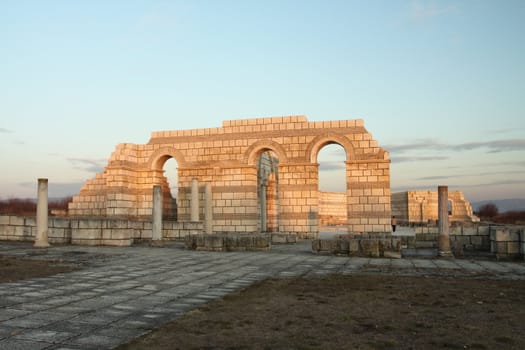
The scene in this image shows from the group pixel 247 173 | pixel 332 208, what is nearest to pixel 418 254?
pixel 247 173

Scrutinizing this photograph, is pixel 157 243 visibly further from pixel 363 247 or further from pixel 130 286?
pixel 130 286

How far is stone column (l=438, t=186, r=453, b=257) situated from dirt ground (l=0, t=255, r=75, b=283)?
9.58 metres

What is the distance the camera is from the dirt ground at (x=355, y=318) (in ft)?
13.4

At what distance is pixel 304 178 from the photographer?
21734mm

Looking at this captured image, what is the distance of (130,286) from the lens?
708 cm

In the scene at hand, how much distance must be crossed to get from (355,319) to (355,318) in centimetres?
5

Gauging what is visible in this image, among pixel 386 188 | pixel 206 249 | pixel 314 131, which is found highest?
pixel 314 131

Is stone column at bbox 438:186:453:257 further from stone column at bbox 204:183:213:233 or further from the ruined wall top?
stone column at bbox 204:183:213:233

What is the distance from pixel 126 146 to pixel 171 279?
55.7ft

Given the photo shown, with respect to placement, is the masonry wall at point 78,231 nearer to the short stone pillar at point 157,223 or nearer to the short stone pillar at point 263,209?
the short stone pillar at point 157,223

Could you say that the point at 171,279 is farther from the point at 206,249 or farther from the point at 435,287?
the point at 206,249

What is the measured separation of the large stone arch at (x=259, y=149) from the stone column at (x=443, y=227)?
999cm

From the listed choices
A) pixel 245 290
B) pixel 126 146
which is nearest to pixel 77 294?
pixel 245 290

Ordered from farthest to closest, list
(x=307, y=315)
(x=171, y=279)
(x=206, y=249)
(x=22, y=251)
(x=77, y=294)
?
(x=206, y=249) < (x=22, y=251) < (x=171, y=279) < (x=77, y=294) < (x=307, y=315)
